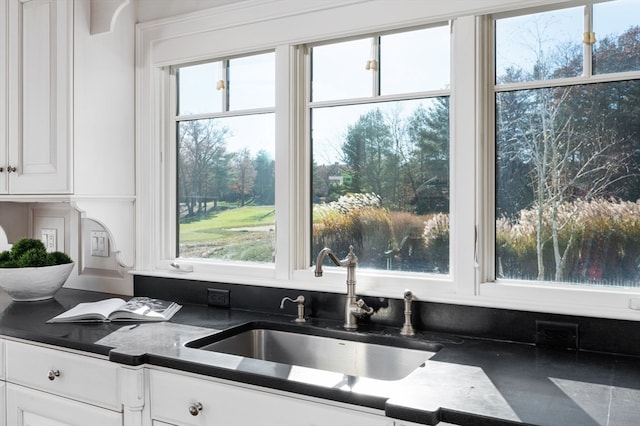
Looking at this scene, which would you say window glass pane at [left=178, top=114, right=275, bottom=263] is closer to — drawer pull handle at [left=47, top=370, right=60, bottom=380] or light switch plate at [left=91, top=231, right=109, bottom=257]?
light switch plate at [left=91, top=231, right=109, bottom=257]

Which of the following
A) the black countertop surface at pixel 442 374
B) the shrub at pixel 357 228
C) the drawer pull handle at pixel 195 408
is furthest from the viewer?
the shrub at pixel 357 228

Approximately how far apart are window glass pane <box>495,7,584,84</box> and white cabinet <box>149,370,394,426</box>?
1129 millimetres

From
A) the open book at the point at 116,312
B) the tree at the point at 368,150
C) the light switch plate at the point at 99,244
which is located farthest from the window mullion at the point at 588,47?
the light switch plate at the point at 99,244

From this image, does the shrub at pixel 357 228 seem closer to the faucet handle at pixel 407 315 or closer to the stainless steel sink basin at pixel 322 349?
the faucet handle at pixel 407 315

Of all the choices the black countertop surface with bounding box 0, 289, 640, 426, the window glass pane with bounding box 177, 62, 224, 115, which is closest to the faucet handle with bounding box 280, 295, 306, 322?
the black countertop surface with bounding box 0, 289, 640, 426

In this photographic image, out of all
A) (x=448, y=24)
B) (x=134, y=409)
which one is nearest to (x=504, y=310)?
(x=448, y=24)

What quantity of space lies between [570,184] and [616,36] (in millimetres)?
433

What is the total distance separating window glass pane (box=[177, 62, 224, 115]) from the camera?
7.98ft

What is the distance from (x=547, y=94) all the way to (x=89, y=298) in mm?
2001

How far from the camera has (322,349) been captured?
6.31 ft

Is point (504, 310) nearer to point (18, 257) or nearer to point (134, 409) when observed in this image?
point (134, 409)

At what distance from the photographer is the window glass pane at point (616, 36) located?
164 cm

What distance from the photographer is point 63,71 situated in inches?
89.2

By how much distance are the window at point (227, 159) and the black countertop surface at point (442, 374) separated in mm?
413
